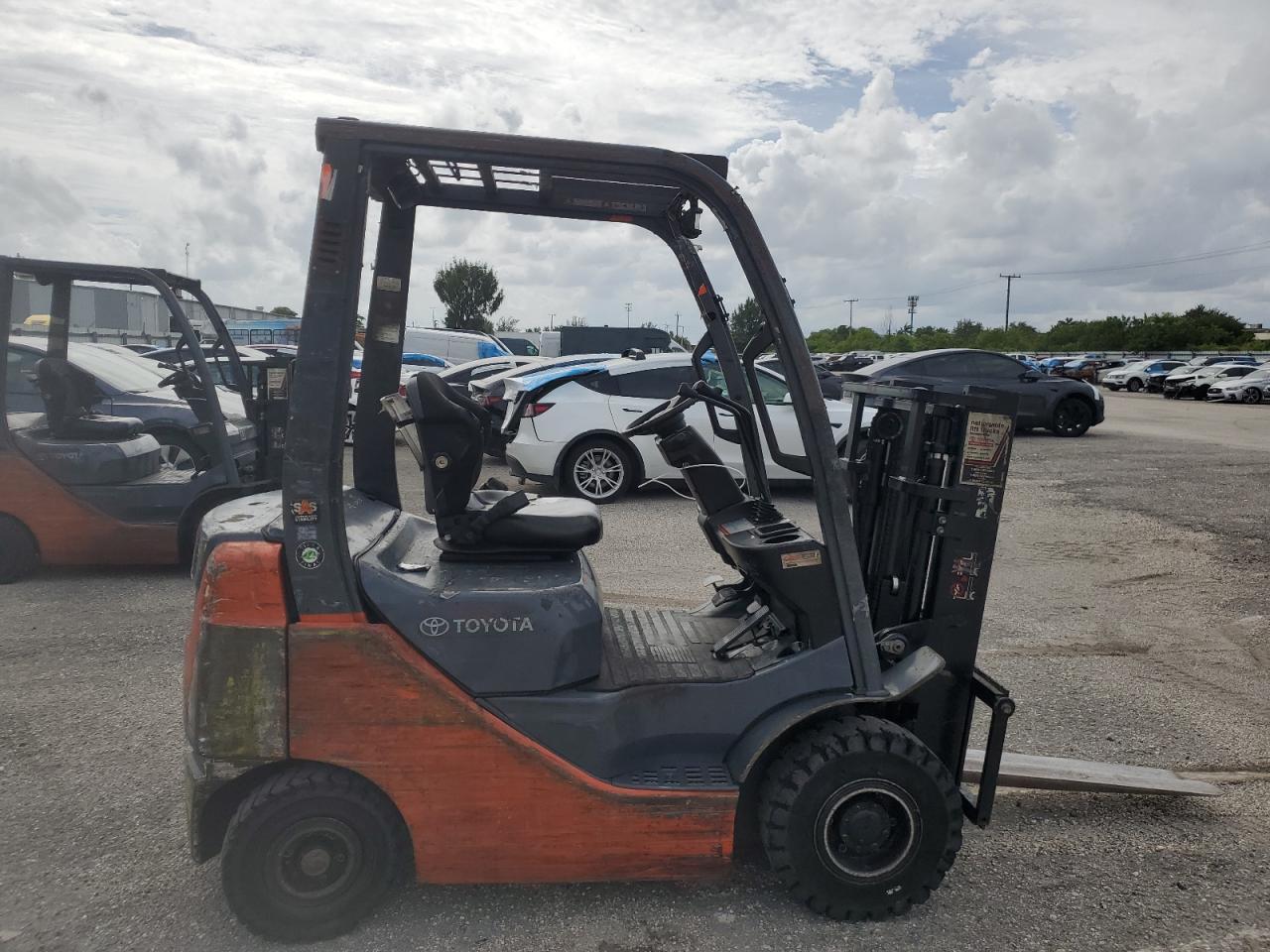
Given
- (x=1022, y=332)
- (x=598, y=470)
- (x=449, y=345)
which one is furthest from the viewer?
(x=1022, y=332)

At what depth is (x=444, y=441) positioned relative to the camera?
9.83ft

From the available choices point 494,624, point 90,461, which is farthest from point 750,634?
point 90,461

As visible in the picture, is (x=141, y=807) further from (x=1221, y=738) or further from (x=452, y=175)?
(x=1221, y=738)

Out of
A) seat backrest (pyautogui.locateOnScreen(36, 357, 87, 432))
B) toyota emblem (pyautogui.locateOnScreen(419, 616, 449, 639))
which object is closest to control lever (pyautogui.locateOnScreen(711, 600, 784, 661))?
toyota emblem (pyautogui.locateOnScreen(419, 616, 449, 639))

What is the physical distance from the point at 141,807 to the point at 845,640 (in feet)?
9.12

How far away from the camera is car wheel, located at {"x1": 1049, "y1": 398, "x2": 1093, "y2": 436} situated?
17719mm

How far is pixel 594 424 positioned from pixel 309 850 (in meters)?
7.75

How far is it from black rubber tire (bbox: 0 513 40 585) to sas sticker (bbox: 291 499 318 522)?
528 cm

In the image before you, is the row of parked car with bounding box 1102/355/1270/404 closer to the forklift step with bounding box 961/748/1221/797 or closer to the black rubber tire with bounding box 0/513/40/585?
the forklift step with bounding box 961/748/1221/797

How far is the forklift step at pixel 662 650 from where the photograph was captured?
3096mm

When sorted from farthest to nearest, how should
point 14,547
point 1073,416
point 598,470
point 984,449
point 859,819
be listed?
point 1073,416 < point 598,470 < point 14,547 < point 984,449 < point 859,819

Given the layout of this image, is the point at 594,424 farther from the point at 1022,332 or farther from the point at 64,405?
the point at 1022,332

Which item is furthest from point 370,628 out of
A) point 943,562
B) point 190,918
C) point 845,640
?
point 943,562

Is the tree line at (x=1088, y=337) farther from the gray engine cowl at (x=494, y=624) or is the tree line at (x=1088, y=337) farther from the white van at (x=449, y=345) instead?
the gray engine cowl at (x=494, y=624)
